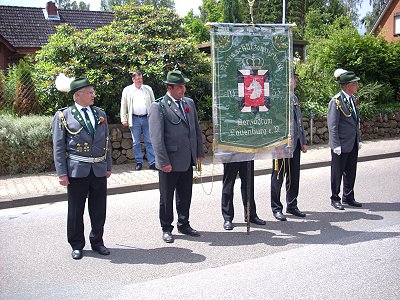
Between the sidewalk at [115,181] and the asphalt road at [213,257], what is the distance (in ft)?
1.52

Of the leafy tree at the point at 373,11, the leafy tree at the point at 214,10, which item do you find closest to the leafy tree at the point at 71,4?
the leafy tree at the point at 214,10

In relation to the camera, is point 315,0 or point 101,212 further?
point 315,0

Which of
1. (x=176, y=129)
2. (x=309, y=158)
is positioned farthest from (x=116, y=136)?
(x=176, y=129)

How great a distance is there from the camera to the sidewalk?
27.3 feet

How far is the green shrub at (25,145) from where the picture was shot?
33.3 feet

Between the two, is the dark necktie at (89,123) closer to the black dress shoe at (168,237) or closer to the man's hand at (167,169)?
the man's hand at (167,169)

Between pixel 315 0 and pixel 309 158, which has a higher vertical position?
pixel 315 0

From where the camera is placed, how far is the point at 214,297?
14.4ft

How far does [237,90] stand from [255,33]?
2.43ft

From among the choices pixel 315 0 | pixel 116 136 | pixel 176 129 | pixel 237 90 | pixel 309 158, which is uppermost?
pixel 315 0

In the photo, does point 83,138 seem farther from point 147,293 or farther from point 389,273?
point 389,273

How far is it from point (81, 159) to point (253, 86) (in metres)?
2.27

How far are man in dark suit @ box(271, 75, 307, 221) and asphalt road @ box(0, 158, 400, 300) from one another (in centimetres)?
21

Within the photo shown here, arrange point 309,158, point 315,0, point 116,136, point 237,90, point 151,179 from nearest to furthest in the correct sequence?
point 237,90 → point 151,179 → point 116,136 → point 309,158 → point 315,0
